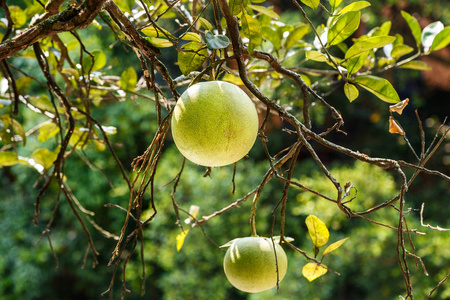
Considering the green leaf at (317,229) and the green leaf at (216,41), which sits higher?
the green leaf at (216,41)

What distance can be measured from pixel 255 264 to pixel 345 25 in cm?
29

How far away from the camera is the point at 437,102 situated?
3990 mm

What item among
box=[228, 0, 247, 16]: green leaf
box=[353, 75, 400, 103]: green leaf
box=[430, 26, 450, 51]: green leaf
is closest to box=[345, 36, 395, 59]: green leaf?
box=[353, 75, 400, 103]: green leaf

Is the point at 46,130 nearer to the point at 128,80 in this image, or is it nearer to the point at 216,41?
the point at 128,80

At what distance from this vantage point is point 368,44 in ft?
1.61

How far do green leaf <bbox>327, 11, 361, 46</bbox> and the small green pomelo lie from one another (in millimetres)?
256

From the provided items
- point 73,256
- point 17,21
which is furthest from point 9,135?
point 73,256

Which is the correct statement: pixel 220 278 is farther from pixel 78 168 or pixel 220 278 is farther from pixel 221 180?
pixel 78 168

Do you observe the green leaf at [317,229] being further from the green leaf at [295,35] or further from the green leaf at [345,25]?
the green leaf at [295,35]

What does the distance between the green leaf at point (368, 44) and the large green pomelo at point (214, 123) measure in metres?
0.16

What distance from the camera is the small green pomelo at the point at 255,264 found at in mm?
519

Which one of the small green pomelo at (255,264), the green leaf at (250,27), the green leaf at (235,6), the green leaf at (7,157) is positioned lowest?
the green leaf at (7,157)

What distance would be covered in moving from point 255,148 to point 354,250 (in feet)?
4.33

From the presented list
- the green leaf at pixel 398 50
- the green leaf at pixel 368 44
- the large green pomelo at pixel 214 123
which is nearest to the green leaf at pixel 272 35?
the green leaf at pixel 398 50
